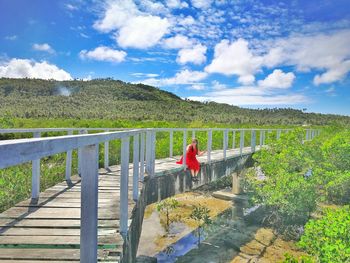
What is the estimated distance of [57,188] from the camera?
7090 millimetres

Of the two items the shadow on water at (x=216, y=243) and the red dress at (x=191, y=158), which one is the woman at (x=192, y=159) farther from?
the shadow on water at (x=216, y=243)

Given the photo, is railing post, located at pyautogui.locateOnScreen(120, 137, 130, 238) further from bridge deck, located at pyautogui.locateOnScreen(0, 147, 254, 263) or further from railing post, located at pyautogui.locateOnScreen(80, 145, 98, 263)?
railing post, located at pyautogui.locateOnScreen(80, 145, 98, 263)

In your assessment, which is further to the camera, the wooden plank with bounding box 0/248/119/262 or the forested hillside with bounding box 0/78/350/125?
the forested hillside with bounding box 0/78/350/125

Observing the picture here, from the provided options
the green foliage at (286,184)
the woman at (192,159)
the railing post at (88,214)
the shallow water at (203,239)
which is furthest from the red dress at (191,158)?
the railing post at (88,214)

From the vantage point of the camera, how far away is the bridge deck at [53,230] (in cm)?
350

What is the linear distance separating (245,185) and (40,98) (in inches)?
2736

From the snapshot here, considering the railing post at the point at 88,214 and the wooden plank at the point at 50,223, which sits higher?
the railing post at the point at 88,214

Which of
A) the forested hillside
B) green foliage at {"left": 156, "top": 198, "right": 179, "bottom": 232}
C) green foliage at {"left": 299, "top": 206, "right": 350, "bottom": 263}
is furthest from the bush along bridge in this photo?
the forested hillside

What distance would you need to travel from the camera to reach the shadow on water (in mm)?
11944

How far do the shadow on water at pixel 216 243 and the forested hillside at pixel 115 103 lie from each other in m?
49.0

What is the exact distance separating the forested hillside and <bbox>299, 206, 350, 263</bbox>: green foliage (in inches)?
2214

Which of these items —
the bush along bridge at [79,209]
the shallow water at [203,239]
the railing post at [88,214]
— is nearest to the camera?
the bush along bridge at [79,209]

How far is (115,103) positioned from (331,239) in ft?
262

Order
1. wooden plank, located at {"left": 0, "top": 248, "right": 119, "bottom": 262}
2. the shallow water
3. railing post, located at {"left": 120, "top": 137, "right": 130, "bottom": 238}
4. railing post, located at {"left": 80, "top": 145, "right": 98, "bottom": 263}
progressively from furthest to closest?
1. the shallow water
2. railing post, located at {"left": 120, "top": 137, "right": 130, "bottom": 238}
3. wooden plank, located at {"left": 0, "top": 248, "right": 119, "bottom": 262}
4. railing post, located at {"left": 80, "top": 145, "right": 98, "bottom": 263}
